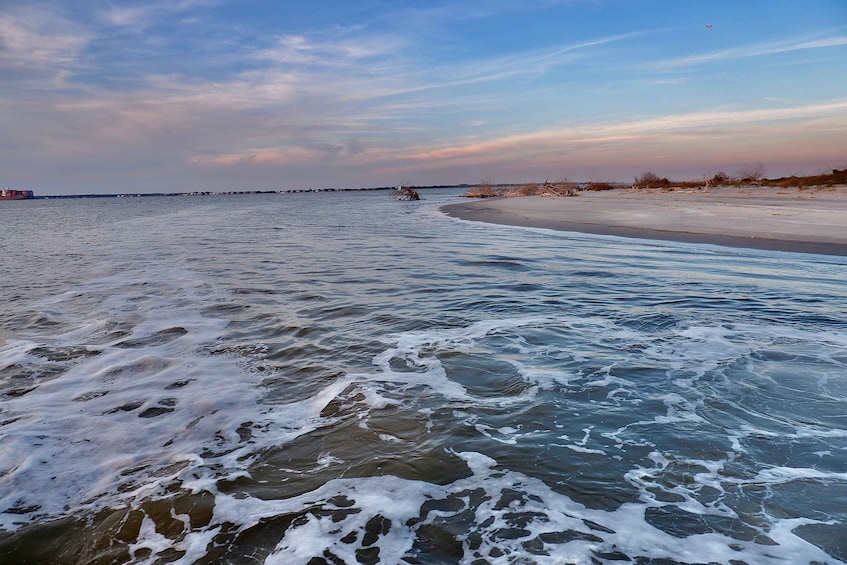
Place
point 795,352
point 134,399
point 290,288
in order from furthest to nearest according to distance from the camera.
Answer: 1. point 290,288
2. point 795,352
3. point 134,399

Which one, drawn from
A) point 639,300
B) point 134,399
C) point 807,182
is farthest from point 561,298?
point 807,182

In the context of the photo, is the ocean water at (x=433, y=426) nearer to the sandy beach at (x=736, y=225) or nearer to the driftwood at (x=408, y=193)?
the sandy beach at (x=736, y=225)

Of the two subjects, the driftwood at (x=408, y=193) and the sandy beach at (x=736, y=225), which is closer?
the sandy beach at (x=736, y=225)

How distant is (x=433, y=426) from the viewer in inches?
181

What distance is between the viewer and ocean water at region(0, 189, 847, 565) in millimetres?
3141

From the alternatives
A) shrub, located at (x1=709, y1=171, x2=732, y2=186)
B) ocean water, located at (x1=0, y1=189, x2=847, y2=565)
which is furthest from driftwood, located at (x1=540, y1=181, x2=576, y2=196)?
ocean water, located at (x1=0, y1=189, x2=847, y2=565)

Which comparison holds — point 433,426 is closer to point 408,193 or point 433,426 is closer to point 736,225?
point 736,225

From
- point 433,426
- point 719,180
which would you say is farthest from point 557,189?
point 433,426

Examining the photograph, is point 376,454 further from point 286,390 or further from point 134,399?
point 134,399

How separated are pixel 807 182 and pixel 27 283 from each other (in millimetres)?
55888

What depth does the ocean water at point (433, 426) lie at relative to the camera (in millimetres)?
3141

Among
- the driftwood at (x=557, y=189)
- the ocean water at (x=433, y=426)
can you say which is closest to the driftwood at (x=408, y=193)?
the driftwood at (x=557, y=189)

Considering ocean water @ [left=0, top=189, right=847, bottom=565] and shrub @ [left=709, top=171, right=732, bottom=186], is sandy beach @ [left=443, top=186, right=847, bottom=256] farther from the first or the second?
shrub @ [left=709, top=171, right=732, bottom=186]

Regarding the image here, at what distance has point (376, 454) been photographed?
4.13 m
